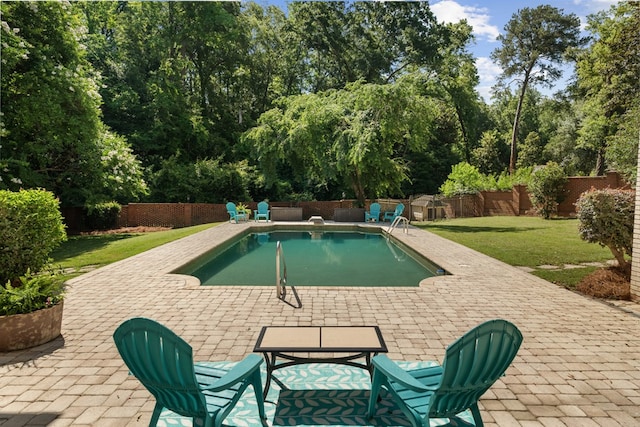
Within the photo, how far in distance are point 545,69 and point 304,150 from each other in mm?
23785

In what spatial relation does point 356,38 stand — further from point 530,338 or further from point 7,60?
point 530,338

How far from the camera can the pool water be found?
9.27 meters

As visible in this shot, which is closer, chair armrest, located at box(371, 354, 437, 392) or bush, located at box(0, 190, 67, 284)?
chair armrest, located at box(371, 354, 437, 392)

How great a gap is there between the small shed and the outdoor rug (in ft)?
62.4

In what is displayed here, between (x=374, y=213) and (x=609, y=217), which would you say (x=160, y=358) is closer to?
(x=609, y=217)

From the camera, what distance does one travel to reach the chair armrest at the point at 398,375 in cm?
244

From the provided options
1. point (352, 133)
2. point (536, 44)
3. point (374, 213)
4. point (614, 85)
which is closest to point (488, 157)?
point (536, 44)

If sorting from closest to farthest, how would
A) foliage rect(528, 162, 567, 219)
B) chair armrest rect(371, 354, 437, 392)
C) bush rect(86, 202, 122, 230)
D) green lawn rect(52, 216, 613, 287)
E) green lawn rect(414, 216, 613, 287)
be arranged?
chair armrest rect(371, 354, 437, 392)
green lawn rect(414, 216, 613, 287)
green lawn rect(52, 216, 613, 287)
bush rect(86, 202, 122, 230)
foliage rect(528, 162, 567, 219)

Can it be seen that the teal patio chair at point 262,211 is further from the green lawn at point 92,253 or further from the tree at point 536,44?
the tree at point 536,44

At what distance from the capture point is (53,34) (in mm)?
13891

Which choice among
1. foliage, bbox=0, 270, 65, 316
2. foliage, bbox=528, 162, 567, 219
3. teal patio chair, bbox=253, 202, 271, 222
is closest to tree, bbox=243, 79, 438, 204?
teal patio chair, bbox=253, 202, 271, 222

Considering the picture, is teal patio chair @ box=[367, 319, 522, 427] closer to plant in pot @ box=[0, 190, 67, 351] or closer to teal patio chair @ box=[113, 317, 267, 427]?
teal patio chair @ box=[113, 317, 267, 427]

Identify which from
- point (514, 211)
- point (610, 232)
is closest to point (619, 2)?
point (514, 211)

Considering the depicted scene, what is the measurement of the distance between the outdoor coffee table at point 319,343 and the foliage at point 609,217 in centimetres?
546
